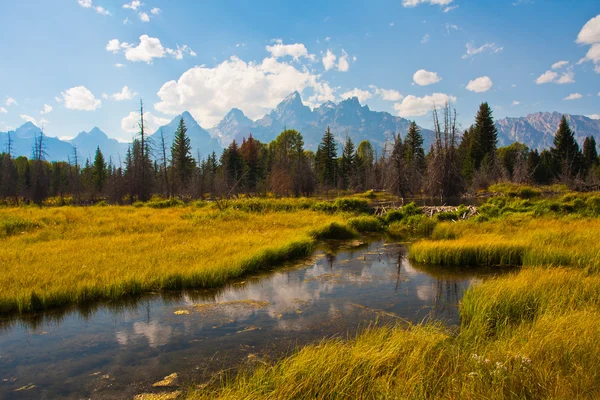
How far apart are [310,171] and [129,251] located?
40328mm

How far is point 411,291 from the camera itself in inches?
398

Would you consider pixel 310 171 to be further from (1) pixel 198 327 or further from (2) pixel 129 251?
(1) pixel 198 327

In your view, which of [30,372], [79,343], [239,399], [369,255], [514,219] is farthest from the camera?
[514,219]

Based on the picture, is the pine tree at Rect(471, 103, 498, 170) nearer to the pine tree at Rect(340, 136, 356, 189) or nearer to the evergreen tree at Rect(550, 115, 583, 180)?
the evergreen tree at Rect(550, 115, 583, 180)

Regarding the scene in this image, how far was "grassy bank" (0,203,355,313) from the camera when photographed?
9.53 metres

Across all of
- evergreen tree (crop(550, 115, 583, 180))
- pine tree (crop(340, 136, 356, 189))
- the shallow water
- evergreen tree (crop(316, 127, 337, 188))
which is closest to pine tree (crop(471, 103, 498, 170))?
evergreen tree (crop(550, 115, 583, 180))

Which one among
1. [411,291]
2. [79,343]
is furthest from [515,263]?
[79,343]

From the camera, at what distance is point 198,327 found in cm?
779

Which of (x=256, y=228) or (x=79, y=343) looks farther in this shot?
(x=256, y=228)

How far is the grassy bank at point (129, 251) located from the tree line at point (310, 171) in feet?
71.7

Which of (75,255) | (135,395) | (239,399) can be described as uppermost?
(75,255)

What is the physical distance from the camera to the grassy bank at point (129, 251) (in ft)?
31.3

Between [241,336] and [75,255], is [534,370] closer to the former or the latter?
[241,336]

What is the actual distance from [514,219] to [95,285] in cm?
1999
